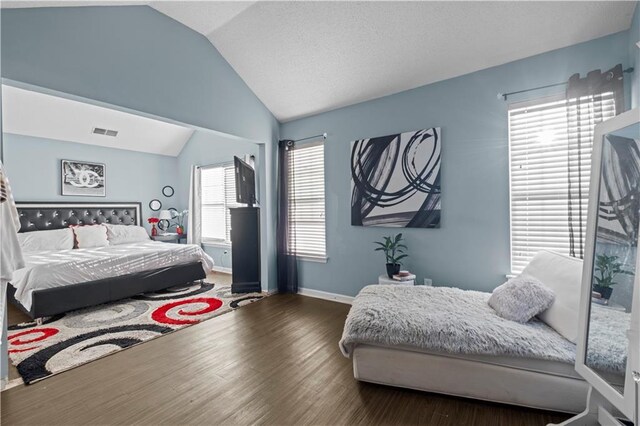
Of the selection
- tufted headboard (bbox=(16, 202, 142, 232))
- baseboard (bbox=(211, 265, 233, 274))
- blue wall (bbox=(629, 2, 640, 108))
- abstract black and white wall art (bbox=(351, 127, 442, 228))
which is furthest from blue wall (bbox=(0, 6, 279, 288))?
blue wall (bbox=(629, 2, 640, 108))

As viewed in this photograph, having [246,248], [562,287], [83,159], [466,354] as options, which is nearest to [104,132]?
[83,159]

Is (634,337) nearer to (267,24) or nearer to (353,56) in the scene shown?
(353,56)

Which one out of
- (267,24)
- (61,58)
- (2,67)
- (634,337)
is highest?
(267,24)

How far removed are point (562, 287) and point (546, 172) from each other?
1119 millimetres

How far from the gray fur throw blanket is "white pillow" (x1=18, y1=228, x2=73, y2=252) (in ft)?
15.1

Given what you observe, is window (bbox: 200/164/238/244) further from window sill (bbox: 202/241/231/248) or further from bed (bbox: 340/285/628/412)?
bed (bbox: 340/285/628/412)

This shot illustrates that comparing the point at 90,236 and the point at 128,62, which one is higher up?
the point at 128,62

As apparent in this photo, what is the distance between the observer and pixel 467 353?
1674 millimetres

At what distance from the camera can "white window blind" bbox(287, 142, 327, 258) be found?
3834 mm

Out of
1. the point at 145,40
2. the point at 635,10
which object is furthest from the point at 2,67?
the point at 635,10

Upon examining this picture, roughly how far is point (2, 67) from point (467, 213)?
3.86 meters

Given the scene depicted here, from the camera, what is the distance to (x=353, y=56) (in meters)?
2.86

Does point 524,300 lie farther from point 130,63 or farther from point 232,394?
point 130,63

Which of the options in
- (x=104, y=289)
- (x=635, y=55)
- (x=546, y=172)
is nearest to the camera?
(x=635, y=55)
